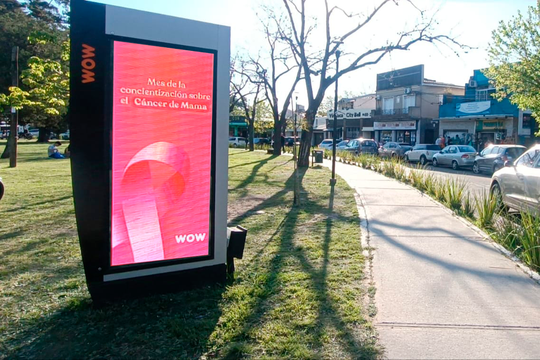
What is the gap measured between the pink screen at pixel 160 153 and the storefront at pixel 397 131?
149 feet

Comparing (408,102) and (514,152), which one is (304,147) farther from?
(408,102)

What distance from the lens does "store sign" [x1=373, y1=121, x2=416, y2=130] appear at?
47469mm

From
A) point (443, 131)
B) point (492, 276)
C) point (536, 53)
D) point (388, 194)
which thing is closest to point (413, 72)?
point (443, 131)

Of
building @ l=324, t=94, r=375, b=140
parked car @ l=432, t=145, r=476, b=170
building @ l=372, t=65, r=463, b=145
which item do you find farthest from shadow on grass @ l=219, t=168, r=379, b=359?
building @ l=324, t=94, r=375, b=140

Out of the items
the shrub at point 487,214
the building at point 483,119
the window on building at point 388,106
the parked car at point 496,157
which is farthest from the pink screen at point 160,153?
the window on building at point 388,106

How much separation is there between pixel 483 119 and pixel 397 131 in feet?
41.6

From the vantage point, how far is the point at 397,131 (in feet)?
165

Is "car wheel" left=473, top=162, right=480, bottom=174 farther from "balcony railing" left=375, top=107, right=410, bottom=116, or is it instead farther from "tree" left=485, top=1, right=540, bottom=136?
"balcony railing" left=375, top=107, right=410, bottom=116

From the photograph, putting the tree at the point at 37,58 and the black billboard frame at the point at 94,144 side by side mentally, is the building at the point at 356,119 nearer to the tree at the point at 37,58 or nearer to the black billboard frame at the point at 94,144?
the tree at the point at 37,58

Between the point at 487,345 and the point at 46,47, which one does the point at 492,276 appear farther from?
the point at 46,47

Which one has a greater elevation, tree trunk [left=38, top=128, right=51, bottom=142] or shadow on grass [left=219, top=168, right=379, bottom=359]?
tree trunk [left=38, top=128, right=51, bottom=142]

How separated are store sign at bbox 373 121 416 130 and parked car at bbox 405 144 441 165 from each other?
54.6ft

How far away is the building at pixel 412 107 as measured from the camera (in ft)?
153

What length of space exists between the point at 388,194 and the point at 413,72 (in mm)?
39840
